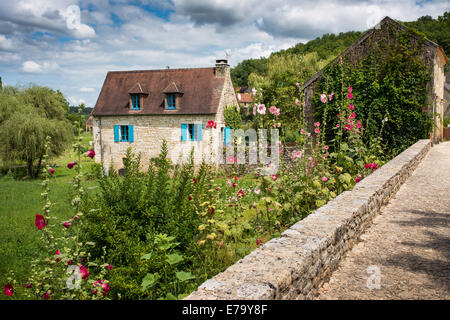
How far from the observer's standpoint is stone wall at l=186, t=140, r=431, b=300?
2090 millimetres

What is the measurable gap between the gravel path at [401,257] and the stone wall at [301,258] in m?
0.15

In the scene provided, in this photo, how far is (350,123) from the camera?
662 centimetres

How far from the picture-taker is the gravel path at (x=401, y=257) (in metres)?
2.89

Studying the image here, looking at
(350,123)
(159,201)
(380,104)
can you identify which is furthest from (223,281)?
(380,104)

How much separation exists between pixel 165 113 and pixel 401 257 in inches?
736

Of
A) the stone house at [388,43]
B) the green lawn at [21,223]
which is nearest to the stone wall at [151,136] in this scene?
the green lawn at [21,223]

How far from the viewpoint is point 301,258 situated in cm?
254

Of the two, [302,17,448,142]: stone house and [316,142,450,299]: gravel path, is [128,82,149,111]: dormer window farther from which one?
[316,142,450,299]: gravel path

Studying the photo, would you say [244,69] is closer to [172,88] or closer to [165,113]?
[172,88]

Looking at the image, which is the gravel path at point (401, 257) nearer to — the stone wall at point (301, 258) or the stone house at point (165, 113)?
the stone wall at point (301, 258)

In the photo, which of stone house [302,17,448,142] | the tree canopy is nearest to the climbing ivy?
stone house [302,17,448,142]
